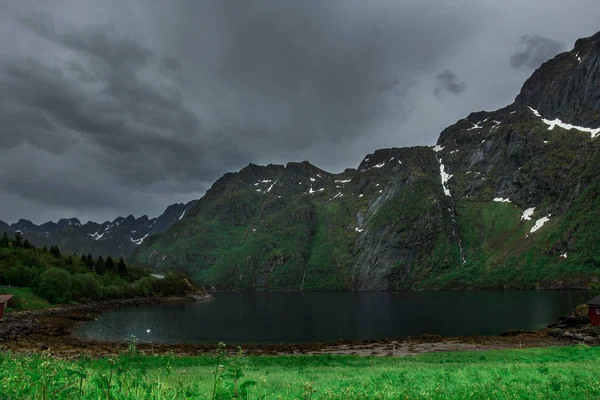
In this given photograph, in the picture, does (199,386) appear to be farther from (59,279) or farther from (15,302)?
(59,279)

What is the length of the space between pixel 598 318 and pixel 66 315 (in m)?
122

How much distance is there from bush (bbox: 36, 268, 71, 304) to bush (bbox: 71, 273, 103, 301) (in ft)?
22.4

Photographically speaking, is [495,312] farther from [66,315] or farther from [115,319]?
[66,315]

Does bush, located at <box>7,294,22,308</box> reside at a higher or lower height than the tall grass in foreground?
lower

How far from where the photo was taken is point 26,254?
13112 centimetres

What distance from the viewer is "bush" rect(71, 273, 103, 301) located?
12780 cm

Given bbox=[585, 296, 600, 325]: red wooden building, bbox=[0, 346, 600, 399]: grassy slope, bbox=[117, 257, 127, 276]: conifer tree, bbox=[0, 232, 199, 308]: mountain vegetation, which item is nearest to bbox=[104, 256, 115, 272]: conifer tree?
bbox=[0, 232, 199, 308]: mountain vegetation

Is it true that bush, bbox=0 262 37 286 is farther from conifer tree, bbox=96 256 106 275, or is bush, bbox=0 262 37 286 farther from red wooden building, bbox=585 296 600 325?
red wooden building, bbox=585 296 600 325

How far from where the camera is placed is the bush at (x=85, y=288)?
128 metres

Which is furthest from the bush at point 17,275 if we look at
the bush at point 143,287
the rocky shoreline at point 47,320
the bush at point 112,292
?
the bush at point 143,287

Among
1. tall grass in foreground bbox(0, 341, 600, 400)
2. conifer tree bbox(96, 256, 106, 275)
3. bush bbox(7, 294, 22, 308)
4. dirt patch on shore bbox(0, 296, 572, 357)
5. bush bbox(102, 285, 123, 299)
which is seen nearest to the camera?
tall grass in foreground bbox(0, 341, 600, 400)

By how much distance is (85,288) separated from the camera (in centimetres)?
13275

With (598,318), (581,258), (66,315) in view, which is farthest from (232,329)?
(581,258)

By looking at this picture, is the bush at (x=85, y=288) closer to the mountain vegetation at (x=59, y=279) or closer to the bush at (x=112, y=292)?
the mountain vegetation at (x=59, y=279)
